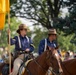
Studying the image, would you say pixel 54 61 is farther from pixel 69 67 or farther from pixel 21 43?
pixel 21 43

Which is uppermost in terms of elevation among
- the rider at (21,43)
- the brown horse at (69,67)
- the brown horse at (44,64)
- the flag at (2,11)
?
the flag at (2,11)

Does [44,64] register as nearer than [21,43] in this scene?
Yes

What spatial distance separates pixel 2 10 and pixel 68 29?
10042 mm

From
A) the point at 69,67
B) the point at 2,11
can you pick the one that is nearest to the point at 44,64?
the point at 69,67

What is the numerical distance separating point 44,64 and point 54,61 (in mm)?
526

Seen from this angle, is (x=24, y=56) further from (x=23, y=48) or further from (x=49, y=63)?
(x=49, y=63)

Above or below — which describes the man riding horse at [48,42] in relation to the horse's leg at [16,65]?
above

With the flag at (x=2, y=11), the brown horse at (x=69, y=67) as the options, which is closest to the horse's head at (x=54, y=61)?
A: the brown horse at (x=69, y=67)

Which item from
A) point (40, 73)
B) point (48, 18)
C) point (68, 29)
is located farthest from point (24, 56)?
point (48, 18)

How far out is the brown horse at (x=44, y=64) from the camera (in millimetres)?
10992

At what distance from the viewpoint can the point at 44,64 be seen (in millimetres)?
11461

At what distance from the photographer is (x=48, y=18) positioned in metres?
32.1

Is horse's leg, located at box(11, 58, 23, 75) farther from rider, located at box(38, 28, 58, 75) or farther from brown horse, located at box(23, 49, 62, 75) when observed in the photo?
rider, located at box(38, 28, 58, 75)

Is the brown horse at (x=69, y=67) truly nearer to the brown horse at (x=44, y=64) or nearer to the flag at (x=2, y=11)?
the brown horse at (x=44, y=64)
